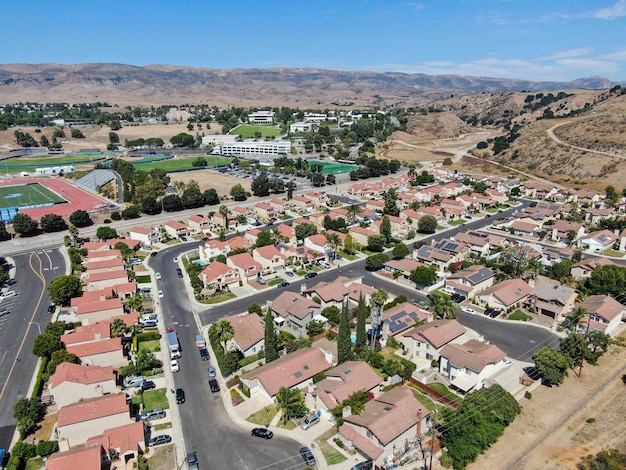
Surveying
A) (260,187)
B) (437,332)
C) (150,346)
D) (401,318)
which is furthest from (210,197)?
(437,332)

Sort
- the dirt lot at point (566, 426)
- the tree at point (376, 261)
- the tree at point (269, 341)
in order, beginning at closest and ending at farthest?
the dirt lot at point (566, 426)
the tree at point (269, 341)
the tree at point (376, 261)

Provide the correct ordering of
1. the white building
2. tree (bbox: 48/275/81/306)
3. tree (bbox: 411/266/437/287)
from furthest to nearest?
1. the white building
2. tree (bbox: 411/266/437/287)
3. tree (bbox: 48/275/81/306)

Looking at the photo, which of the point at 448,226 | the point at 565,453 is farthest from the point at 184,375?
the point at 448,226

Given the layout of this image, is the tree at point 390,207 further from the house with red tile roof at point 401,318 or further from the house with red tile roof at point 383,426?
the house with red tile roof at point 383,426

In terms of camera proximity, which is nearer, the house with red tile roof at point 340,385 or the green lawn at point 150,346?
the house with red tile roof at point 340,385

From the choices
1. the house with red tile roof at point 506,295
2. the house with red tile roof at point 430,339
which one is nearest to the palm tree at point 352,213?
the house with red tile roof at point 506,295

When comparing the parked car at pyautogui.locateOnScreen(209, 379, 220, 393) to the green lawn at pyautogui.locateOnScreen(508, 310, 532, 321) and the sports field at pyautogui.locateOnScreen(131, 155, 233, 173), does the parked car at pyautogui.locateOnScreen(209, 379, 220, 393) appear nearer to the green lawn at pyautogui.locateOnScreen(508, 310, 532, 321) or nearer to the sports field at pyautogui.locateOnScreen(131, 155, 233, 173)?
the green lawn at pyautogui.locateOnScreen(508, 310, 532, 321)

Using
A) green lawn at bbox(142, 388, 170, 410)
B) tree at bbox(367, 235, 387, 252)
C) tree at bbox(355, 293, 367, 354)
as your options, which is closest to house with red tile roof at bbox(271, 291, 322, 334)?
tree at bbox(355, 293, 367, 354)
